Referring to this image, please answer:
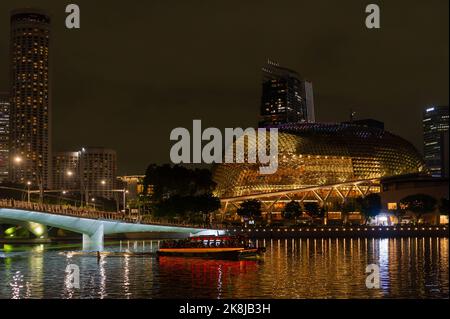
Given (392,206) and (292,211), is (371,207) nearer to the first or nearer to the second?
(292,211)

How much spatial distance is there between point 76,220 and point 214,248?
80.0 feet

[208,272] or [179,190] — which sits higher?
[179,190]

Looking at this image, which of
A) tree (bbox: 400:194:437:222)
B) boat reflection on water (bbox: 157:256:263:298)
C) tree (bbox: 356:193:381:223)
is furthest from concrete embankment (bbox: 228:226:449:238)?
boat reflection on water (bbox: 157:256:263:298)

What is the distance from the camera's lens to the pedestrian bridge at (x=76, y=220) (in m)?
87.9

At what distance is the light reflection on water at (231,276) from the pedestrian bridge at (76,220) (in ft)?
17.8

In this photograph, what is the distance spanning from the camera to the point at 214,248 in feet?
269

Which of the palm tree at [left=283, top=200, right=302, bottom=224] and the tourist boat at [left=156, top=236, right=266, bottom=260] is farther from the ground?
the palm tree at [left=283, top=200, right=302, bottom=224]

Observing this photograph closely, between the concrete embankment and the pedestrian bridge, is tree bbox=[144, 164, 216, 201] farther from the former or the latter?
the pedestrian bridge

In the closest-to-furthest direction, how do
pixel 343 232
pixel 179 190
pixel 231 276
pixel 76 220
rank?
pixel 231 276 → pixel 76 220 → pixel 343 232 → pixel 179 190

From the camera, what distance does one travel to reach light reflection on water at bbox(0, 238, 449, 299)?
50719mm

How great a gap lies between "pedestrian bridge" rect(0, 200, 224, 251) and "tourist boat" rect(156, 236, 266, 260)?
1662 centimetres

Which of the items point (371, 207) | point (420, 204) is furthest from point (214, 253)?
point (420, 204)

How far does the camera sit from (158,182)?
14650 centimetres
